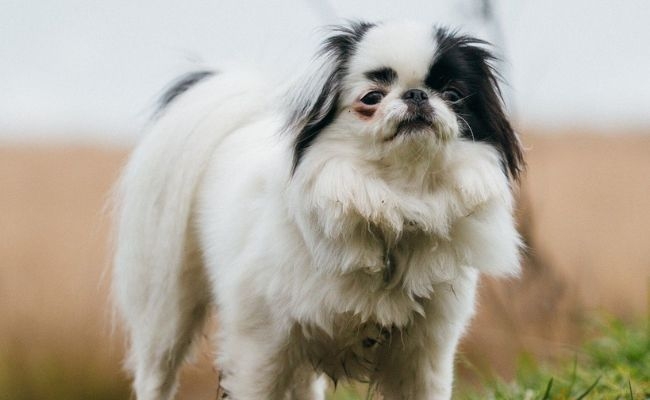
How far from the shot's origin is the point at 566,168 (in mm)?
10047

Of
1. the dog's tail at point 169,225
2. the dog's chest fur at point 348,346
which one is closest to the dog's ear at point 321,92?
the dog's chest fur at point 348,346

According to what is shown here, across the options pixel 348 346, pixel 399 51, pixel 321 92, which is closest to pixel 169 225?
pixel 348 346

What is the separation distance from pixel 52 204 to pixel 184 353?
11.4ft

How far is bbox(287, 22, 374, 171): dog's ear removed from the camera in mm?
3498

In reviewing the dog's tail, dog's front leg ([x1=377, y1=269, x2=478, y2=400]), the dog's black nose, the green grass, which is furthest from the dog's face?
the green grass

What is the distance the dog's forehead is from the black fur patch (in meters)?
1.68

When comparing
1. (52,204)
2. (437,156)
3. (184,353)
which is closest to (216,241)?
(184,353)

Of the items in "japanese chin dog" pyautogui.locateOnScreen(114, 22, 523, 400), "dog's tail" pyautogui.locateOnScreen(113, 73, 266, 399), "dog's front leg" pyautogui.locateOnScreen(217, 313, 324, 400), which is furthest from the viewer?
"dog's tail" pyautogui.locateOnScreen(113, 73, 266, 399)

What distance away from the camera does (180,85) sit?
5059 mm

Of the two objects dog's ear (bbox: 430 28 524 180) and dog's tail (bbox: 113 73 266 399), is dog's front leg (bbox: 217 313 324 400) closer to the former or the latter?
dog's tail (bbox: 113 73 266 399)

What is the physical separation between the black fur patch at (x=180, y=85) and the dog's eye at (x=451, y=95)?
184 cm

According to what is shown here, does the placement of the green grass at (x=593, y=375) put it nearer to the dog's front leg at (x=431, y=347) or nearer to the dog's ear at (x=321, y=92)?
the dog's front leg at (x=431, y=347)

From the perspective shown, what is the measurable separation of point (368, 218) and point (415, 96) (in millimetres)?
447

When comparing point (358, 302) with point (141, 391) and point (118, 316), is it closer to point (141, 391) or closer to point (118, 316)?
point (141, 391)
